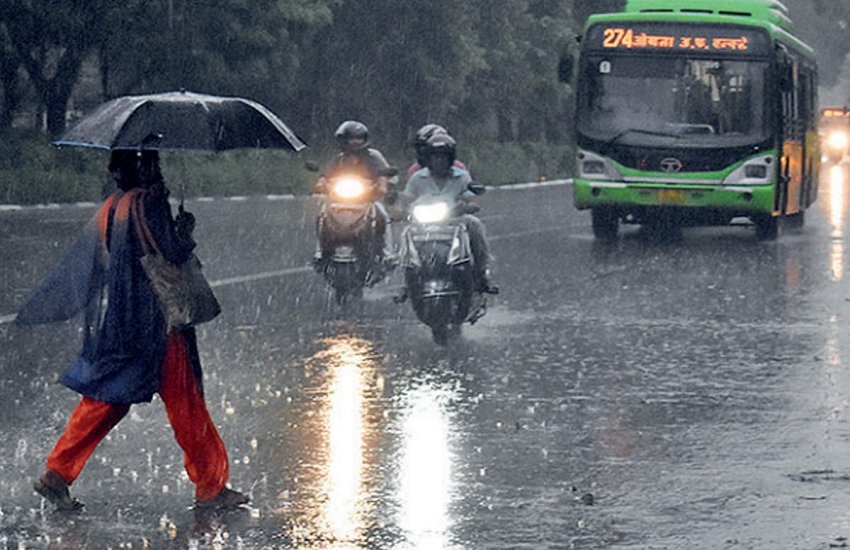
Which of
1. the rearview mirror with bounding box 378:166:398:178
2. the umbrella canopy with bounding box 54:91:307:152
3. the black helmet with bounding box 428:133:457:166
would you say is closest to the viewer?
the umbrella canopy with bounding box 54:91:307:152

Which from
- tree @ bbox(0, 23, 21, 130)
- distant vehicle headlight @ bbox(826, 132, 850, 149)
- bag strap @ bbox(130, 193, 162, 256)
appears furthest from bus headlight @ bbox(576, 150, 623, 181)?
distant vehicle headlight @ bbox(826, 132, 850, 149)

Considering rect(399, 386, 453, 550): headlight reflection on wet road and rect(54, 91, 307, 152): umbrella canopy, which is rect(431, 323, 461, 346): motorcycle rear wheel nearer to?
rect(399, 386, 453, 550): headlight reflection on wet road

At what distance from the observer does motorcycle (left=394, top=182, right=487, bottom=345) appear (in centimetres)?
1234

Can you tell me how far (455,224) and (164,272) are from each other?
572 cm

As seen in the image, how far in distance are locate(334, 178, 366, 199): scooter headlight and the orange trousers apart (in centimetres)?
836

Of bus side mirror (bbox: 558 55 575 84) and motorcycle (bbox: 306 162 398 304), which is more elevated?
bus side mirror (bbox: 558 55 575 84)

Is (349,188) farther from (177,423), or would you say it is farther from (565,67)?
(565,67)

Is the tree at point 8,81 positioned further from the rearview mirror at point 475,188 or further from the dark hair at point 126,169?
the dark hair at point 126,169

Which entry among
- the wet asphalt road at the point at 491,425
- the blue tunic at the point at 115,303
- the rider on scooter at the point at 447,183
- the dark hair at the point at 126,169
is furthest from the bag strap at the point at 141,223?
the rider on scooter at the point at 447,183

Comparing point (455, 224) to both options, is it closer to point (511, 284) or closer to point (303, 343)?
point (303, 343)

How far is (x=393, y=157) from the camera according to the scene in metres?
46.8

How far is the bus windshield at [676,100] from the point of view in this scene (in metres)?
22.5

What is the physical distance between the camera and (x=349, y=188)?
50.3 ft

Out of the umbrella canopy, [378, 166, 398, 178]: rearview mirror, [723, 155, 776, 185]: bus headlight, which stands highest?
the umbrella canopy
